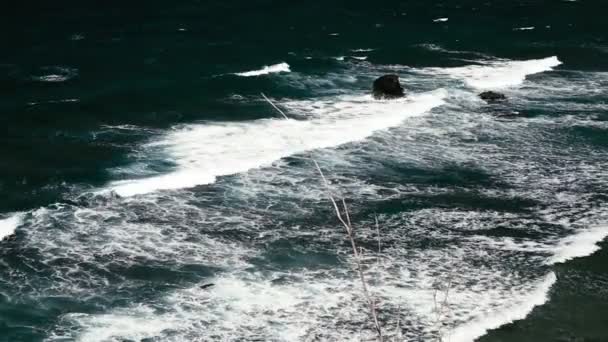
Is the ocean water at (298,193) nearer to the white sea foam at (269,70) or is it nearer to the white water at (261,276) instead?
the white water at (261,276)

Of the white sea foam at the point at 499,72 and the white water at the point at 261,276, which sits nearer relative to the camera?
the white water at the point at 261,276

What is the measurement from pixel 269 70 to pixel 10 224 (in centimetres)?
1751

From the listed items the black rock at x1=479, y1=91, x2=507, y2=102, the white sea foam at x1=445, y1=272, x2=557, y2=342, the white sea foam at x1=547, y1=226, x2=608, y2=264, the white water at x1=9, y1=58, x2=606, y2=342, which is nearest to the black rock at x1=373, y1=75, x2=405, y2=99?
the black rock at x1=479, y1=91, x2=507, y2=102

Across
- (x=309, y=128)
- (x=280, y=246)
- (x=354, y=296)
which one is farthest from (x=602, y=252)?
(x=309, y=128)

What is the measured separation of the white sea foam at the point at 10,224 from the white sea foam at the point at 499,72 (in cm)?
1816

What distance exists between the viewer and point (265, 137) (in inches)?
893

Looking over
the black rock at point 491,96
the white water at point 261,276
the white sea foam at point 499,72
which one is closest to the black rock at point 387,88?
the black rock at point 491,96

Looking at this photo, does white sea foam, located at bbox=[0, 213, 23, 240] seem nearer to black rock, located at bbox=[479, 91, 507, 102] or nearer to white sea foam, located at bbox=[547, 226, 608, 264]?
white sea foam, located at bbox=[547, 226, 608, 264]

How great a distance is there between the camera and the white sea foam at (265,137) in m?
19.0

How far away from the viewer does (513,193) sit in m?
17.5

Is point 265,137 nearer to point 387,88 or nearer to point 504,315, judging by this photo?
point 387,88

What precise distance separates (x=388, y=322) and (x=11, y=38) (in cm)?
3361

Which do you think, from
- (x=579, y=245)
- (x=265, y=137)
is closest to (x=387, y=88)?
(x=265, y=137)

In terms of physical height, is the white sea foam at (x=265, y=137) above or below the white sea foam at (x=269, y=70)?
below
